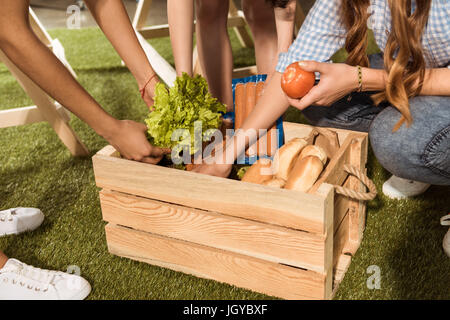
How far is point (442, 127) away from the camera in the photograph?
1.23m

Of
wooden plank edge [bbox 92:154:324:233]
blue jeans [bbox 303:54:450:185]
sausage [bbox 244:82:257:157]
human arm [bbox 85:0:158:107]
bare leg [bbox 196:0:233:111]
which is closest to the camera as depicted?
wooden plank edge [bbox 92:154:324:233]

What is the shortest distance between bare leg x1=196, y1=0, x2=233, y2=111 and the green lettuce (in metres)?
0.41

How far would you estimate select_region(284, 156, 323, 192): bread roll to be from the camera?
1186 mm

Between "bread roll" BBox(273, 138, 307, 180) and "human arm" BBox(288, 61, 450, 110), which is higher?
"human arm" BBox(288, 61, 450, 110)

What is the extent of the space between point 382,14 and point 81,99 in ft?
2.51

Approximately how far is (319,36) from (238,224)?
52 cm

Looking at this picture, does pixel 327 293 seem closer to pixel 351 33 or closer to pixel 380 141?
pixel 380 141

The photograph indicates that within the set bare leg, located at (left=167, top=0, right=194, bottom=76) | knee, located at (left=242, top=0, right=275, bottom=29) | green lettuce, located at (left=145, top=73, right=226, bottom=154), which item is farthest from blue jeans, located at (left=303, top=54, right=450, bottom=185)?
knee, located at (left=242, top=0, right=275, bottom=29)

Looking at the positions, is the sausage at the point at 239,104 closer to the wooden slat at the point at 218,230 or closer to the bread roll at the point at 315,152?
the bread roll at the point at 315,152

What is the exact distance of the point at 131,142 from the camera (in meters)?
1.28

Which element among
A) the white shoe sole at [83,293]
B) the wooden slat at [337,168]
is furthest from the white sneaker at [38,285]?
the wooden slat at [337,168]

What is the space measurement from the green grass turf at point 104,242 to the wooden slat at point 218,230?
0.13 meters

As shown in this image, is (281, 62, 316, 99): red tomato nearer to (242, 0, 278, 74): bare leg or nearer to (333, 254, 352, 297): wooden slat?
(333, 254, 352, 297): wooden slat

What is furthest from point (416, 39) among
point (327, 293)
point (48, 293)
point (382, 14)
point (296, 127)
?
point (48, 293)
